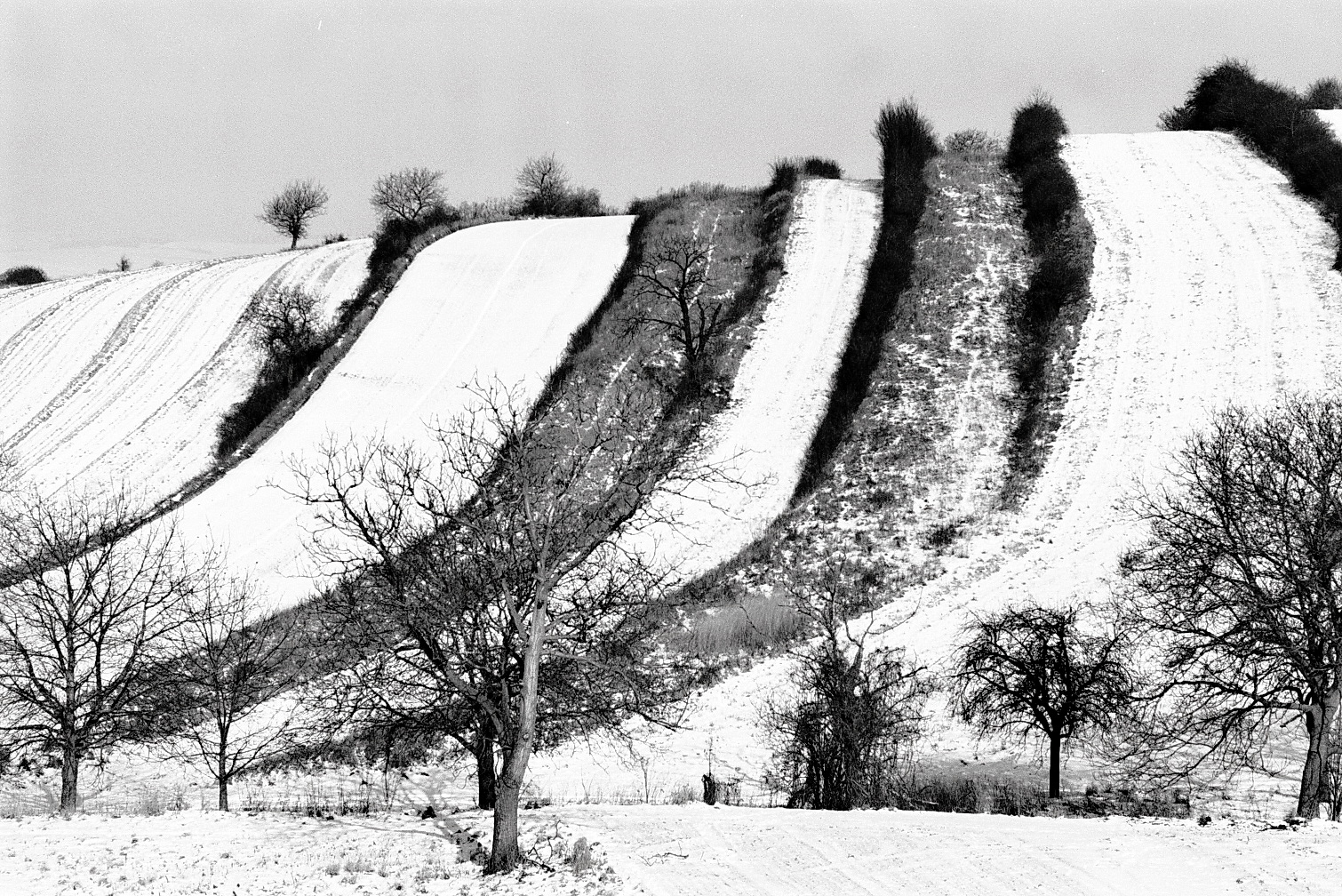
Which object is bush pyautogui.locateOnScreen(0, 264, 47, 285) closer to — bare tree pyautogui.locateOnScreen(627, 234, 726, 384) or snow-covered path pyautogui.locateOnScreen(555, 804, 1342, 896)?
bare tree pyautogui.locateOnScreen(627, 234, 726, 384)

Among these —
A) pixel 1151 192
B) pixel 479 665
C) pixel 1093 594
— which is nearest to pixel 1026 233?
pixel 1151 192

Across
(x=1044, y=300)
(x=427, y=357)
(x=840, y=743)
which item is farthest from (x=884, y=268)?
(x=840, y=743)

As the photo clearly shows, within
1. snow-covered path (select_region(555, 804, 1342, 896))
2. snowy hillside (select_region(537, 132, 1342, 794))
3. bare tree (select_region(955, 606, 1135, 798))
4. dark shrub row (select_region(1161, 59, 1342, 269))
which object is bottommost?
snow-covered path (select_region(555, 804, 1342, 896))

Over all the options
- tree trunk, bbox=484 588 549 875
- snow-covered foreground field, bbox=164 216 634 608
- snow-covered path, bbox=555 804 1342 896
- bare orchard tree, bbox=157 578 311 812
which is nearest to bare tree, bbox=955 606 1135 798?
snow-covered path, bbox=555 804 1342 896

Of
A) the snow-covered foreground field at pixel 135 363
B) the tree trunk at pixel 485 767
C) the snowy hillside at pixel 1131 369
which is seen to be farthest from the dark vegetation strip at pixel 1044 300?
the snow-covered foreground field at pixel 135 363

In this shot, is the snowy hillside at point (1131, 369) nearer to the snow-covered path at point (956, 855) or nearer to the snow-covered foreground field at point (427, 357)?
the snow-covered path at point (956, 855)

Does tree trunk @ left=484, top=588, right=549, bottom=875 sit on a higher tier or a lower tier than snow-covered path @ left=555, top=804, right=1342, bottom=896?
higher

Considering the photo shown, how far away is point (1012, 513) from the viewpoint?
111 feet

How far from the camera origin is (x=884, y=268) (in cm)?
5078

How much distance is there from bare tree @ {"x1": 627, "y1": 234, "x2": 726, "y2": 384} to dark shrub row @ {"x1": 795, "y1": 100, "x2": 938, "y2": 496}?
586cm

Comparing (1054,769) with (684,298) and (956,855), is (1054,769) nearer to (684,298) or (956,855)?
(956,855)

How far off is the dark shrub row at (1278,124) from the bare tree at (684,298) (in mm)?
24245

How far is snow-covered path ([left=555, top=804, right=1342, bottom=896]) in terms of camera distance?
13.9 meters

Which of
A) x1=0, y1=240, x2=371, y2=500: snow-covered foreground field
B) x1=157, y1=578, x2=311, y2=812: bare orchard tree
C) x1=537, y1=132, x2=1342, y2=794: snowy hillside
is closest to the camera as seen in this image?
x1=157, y1=578, x2=311, y2=812: bare orchard tree
